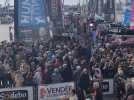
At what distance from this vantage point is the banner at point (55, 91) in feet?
59.0

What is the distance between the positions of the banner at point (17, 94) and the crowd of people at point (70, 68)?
0.21 meters

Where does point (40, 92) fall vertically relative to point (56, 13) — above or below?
below

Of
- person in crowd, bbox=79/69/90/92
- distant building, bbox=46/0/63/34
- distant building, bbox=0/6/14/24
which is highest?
distant building, bbox=46/0/63/34

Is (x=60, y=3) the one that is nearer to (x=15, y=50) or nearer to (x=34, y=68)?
(x=15, y=50)

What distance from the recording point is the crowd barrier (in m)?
17.3

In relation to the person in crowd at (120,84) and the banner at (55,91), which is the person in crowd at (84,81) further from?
the person in crowd at (120,84)

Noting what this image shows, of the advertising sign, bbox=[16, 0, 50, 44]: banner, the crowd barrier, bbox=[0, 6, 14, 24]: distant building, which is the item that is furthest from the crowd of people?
bbox=[0, 6, 14, 24]: distant building

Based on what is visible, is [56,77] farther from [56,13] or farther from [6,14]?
[6,14]

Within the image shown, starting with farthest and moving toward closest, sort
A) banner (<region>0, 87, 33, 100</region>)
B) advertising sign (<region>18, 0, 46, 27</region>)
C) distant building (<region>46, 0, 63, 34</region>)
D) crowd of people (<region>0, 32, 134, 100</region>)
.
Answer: distant building (<region>46, 0, 63, 34</region>) < advertising sign (<region>18, 0, 46, 27</region>) < crowd of people (<region>0, 32, 134, 100</region>) < banner (<region>0, 87, 33, 100</region>)

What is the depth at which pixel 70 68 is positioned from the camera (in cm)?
1903

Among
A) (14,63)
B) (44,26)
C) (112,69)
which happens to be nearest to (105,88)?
(112,69)

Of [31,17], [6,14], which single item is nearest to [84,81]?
[31,17]

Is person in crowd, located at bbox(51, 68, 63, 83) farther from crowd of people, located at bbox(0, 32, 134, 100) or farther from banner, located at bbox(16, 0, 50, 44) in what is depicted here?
banner, located at bbox(16, 0, 50, 44)

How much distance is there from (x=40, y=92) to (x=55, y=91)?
22.1 inches
